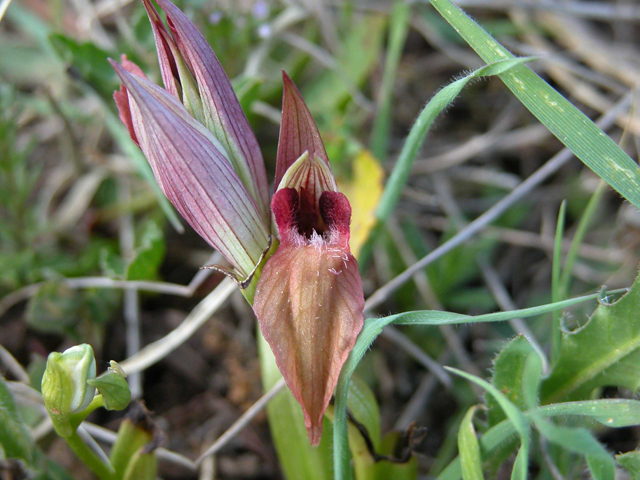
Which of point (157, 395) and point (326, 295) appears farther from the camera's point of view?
point (157, 395)

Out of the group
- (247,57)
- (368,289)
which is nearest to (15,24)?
(247,57)

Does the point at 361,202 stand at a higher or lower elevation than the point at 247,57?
lower

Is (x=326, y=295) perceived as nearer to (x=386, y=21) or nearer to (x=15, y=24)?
(x=386, y=21)

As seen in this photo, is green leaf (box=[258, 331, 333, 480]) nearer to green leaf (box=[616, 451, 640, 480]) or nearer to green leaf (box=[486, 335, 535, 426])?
green leaf (box=[486, 335, 535, 426])

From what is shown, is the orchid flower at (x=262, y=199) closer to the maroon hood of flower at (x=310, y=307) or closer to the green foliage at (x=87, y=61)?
the maroon hood of flower at (x=310, y=307)

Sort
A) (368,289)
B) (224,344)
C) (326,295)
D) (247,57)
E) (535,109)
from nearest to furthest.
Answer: (326,295) → (535,109) → (224,344) → (368,289) → (247,57)

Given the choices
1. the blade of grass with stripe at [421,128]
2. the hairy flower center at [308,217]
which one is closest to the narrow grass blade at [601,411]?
the hairy flower center at [308,217]

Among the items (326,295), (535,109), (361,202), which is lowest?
(326,295)
